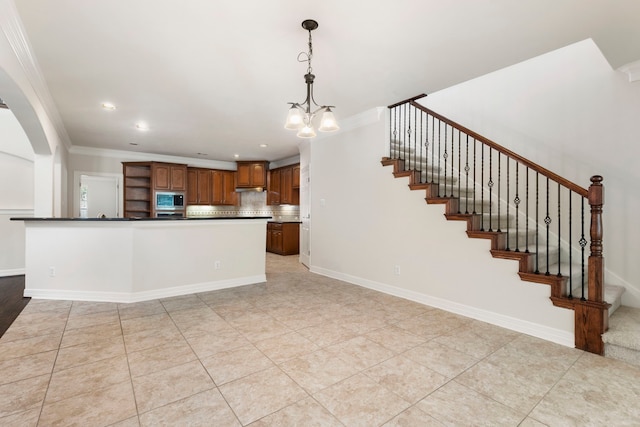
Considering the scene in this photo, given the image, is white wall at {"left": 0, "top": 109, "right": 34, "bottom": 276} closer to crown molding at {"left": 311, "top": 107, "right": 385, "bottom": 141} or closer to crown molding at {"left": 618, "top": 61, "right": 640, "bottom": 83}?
crown molding at {"left": 311, "top": 107, "right": 385, "bottom": 141}

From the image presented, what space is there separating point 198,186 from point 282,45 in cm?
602

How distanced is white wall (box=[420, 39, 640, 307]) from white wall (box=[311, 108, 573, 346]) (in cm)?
118

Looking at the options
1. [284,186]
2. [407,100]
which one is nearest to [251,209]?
[284,186]

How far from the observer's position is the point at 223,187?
8211mm

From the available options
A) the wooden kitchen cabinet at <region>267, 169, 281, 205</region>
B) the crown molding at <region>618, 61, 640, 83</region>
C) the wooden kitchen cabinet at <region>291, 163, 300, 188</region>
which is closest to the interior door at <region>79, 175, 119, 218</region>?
the wooden kitchen cabinet at <region>267, 169, 281, 205</region>

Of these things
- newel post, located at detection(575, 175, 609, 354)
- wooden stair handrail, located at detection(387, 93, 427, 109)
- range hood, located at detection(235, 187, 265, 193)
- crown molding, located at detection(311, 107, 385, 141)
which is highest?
wooden stair handrail, located at detection(387, 93, 427, 109)

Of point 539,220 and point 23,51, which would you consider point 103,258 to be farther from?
point 539,220

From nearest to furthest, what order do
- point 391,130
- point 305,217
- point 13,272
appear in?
point 391,130, point 13,272, point 305,217

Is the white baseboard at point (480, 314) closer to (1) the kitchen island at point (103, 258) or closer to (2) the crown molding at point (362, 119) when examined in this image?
(2) the crown molding at point (362, 119)

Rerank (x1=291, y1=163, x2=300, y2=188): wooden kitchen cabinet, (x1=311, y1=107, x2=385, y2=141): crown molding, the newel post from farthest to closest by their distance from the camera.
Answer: (x1=291, y1=163, x2=300, y2=188): wooden kitchen cabinet
(x1=311, y1=107, x2=385, y2=141): crown molding
the newel post

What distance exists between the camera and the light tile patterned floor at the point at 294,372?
170cm

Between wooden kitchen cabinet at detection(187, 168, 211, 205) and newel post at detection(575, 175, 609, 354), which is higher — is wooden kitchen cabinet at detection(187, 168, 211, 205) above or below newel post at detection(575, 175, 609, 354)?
above

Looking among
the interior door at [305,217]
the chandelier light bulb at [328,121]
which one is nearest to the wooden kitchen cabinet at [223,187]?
the interior door at [305,217]

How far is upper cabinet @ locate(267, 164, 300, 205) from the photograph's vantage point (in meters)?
7.41
